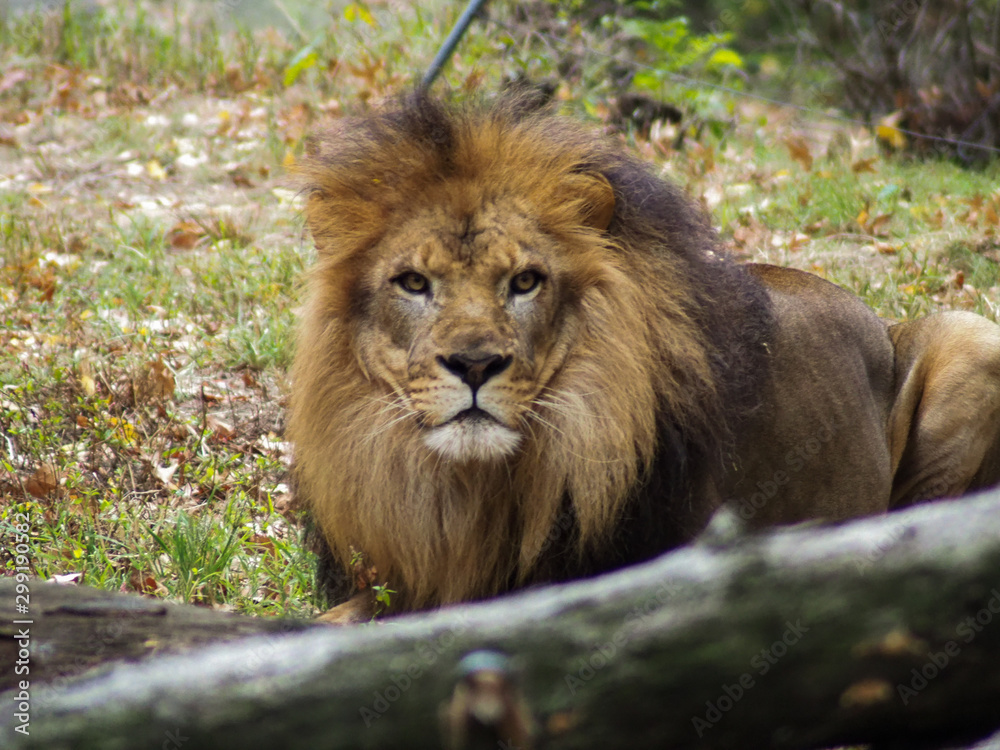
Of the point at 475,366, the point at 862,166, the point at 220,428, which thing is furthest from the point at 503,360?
the point at 862,166

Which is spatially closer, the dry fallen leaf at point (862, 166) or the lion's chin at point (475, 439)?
the lion's chin at point (475, 439)

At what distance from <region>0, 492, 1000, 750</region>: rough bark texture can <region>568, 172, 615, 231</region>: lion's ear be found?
1861mm

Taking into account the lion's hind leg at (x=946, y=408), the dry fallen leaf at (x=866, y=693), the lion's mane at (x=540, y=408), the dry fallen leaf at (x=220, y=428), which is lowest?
the dry fallen leaf at (x=220, y=428)

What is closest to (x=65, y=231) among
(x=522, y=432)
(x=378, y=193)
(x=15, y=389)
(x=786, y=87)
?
(x=15, y=389)

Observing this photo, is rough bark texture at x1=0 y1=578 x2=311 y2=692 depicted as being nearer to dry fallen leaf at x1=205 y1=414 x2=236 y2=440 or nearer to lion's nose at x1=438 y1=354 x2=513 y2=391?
lion's nose at x1=438 y1=354 x2=513 y2=391

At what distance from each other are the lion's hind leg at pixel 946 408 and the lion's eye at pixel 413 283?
2.35 m

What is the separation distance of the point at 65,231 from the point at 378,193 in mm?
4469

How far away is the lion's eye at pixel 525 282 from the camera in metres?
3.05

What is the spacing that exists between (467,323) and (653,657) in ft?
5.09

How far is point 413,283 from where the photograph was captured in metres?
3.08

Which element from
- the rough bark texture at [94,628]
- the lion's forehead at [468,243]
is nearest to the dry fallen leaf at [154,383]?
the lion's forehead at [468,243]

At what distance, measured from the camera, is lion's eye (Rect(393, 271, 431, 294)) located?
305 cm

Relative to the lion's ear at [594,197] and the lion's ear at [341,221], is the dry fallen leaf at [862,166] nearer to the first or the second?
the lion's ear at [594,197]

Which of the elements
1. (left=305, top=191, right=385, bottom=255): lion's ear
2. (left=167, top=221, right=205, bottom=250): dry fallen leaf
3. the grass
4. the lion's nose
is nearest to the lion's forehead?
(left=305, top=191, right=385, bottom=255): lion's ear
